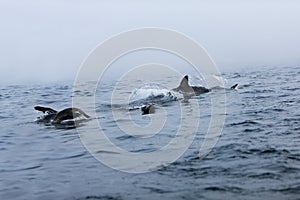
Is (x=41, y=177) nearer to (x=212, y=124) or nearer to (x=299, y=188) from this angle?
(x=299, y=188)

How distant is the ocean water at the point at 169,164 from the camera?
691cm

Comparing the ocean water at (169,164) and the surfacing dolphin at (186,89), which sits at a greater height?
the surfacing dolphin at (186,89)

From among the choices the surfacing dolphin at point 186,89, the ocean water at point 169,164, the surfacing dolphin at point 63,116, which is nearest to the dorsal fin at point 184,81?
the surfacing dolphin at point 186,89

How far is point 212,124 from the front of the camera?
12.1 m

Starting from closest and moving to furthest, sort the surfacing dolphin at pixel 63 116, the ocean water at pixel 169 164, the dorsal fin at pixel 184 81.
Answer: the ocean water at pixel 169 164, the surfacing dolphin at pixel 63 116, the dorsal fin at pixel 184 81

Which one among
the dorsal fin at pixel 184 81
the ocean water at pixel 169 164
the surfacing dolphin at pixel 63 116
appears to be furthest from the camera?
the dorsal fin at pixel 184 81

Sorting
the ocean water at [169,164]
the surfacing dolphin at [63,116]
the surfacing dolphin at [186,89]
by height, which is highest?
the surfacing dolphin at [186,89]

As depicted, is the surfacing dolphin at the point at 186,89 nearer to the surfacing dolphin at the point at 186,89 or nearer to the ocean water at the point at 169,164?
the surfacing dolphin at the point at 186,89

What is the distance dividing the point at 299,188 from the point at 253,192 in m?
0.63

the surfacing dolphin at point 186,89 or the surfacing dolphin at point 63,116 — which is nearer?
the surfacing dolphin at point 63,116

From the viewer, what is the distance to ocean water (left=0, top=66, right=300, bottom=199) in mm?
6914

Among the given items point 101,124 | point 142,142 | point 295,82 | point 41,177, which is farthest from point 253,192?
point 295,82

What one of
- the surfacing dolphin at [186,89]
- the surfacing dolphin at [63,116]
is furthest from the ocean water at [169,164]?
the surfacing dolphin at [186,89]

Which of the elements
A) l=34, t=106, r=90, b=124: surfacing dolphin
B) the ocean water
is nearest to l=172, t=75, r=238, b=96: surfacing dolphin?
the ocean water
